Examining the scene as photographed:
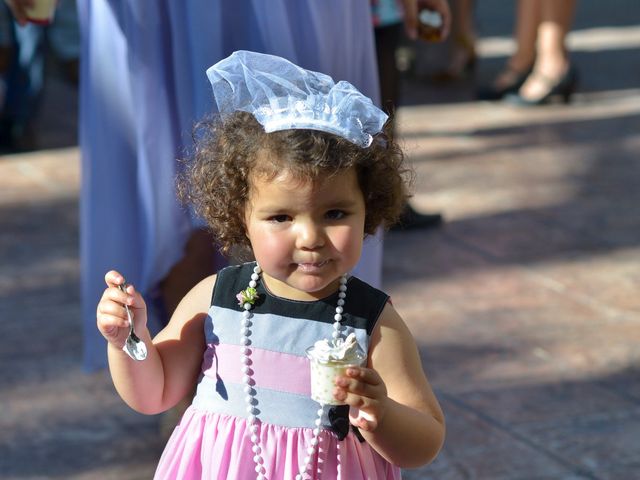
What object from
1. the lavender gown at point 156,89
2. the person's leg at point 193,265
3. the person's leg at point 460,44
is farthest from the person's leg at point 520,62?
the person's leg at point 193,265

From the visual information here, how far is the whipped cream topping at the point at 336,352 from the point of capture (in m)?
1.92

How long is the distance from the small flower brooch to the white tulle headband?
0.29 m

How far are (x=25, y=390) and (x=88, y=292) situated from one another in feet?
2.51

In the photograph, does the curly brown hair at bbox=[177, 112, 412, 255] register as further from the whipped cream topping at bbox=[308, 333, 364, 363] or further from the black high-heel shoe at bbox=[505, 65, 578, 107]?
the black high-heel shoe at bbox=[505, 65, 578, 107]

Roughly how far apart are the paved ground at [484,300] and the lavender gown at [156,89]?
0.62 metres

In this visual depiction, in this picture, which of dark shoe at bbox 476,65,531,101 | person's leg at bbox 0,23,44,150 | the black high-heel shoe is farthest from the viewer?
dark shoe at bbox 476,65,531,101

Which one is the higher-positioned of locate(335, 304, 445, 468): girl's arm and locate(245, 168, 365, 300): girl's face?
locate(245, 168, 365, 300): girl's face

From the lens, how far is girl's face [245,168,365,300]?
2.04 m

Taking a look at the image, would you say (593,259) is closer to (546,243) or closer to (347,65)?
(546,243)

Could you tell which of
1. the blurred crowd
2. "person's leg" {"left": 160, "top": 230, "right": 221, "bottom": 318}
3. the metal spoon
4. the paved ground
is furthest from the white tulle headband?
the blurred crowd

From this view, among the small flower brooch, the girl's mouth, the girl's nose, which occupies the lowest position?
the small flower brooch

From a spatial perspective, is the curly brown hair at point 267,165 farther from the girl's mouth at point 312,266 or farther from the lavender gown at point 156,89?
the lavender gown at point 156,89

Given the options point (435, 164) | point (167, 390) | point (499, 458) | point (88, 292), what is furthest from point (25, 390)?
point (435, 164)

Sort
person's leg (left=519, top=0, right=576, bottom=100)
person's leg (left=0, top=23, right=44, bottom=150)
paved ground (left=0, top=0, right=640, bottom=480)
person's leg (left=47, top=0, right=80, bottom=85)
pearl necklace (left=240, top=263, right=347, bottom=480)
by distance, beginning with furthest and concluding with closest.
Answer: person's leg (left=47, top=0, right=80, bottom=85), person's leg (left=519, top=0, right=576, bottom=100), person's leg (left=0, top=23, right=44, bottom=150), paved ground (left=0, top=0, right=640, bottom=480), pearl necklace (left=240, top=263, right=347, bottom=480)
